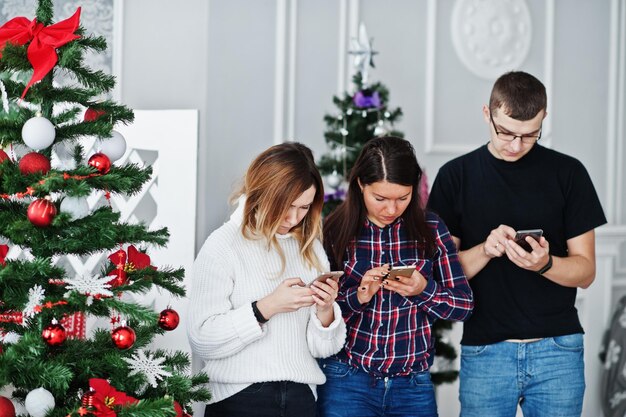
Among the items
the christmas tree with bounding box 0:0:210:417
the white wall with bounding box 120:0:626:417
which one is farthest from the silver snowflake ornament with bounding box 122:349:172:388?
the white wall with bounding box 120:0:626:417

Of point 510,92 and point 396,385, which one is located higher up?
point 510,92

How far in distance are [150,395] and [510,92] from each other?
4.20 feet

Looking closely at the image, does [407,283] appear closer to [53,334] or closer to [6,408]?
[53,334]

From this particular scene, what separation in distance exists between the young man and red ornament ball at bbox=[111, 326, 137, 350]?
1.03 meters

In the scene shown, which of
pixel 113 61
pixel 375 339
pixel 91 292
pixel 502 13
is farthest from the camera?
pixel 502 13

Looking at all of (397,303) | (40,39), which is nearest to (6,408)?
(40,39)

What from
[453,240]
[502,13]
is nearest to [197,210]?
[453,240]

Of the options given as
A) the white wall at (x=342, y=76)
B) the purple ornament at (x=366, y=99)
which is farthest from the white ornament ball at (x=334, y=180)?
the white wall at (x=342, y=76)

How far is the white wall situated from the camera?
352 centimetres

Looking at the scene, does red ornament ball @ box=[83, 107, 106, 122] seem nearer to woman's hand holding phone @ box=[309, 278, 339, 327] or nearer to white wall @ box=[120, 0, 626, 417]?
woman's hand holding phone @ box=[309, 278, 339, 327]

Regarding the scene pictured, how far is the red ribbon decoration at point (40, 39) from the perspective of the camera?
1.74m

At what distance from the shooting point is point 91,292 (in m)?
1.77

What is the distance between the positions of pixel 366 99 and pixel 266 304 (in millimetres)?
1660

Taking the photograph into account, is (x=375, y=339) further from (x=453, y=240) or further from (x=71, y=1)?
(x=71, y=1)
